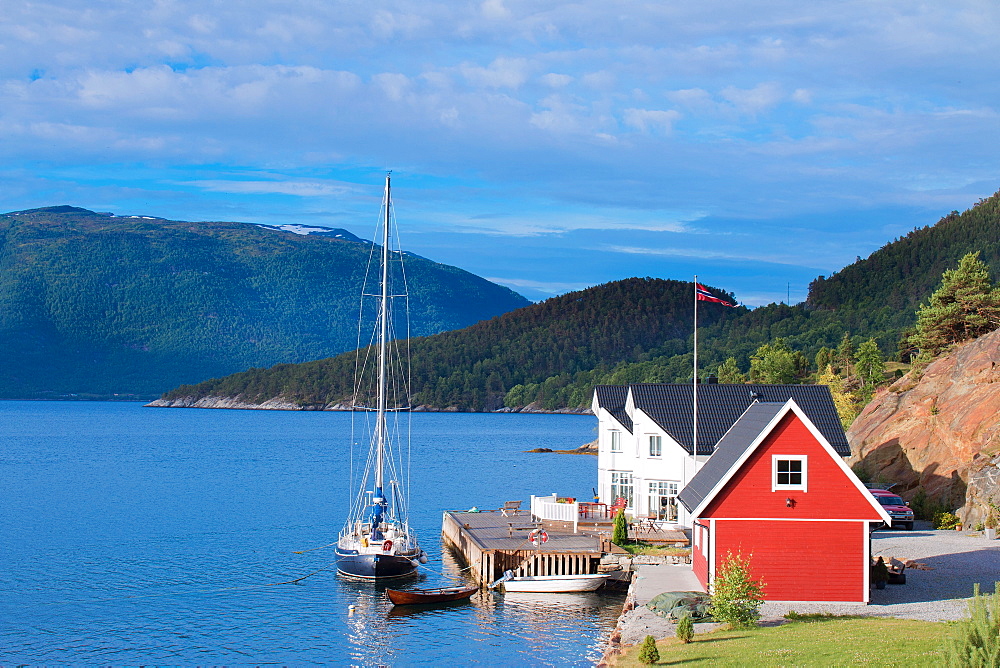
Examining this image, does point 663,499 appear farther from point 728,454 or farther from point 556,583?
point 728,454

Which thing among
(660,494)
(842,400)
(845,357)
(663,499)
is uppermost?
(845,357)

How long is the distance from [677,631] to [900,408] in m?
44.6

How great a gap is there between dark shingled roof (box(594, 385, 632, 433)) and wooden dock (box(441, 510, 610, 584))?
7036 mm

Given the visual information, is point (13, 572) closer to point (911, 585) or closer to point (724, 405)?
point (724, 405)

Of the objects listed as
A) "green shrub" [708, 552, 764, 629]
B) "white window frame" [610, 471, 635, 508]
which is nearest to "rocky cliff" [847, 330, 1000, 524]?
"white window frame" [610, 471, 635, 508]

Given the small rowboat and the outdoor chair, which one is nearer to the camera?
the small rowboat

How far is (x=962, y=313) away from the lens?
297ft

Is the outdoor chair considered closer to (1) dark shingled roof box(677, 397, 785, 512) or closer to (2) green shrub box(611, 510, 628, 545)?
(2) green shrub box(611, 510, 628, 545)

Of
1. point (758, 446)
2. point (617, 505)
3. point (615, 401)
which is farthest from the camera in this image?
point (615, 401)

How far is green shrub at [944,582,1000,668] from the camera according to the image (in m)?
16.3

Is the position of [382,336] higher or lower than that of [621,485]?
higher

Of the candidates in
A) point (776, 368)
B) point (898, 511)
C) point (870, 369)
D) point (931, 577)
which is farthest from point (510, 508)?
point (776, 368)

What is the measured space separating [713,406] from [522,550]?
42.4ft

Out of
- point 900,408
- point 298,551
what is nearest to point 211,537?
point 298,551
